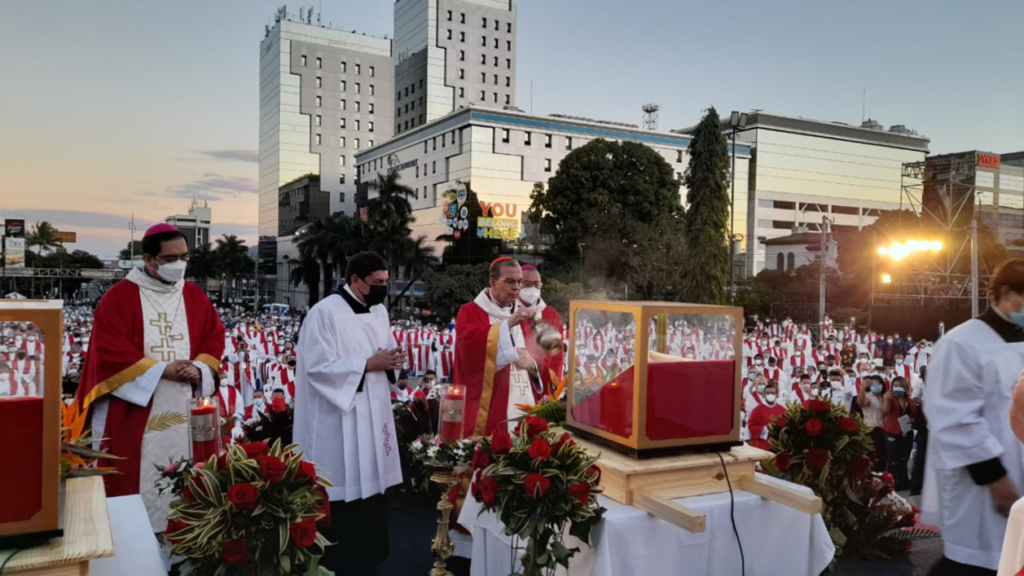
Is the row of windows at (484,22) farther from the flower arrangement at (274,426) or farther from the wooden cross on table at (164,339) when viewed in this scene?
the wooden cross on table at (164,339)

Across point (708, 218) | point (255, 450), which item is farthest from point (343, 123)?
point (255, 450)

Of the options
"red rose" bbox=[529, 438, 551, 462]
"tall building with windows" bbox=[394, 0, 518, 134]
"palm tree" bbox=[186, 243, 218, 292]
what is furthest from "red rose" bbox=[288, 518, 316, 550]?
"palm tree" bbox=[186, 243, 218, 292]

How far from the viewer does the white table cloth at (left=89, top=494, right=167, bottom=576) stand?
2250 mm

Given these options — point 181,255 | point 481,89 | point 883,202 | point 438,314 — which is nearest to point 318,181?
point 481,89

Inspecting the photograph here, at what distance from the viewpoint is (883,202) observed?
7962cm

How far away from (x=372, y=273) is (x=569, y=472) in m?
2.45

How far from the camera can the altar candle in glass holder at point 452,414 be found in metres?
4.02

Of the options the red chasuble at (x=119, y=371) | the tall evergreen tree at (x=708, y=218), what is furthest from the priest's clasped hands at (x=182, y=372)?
the tall evergreen tree at (x=708, y=218)

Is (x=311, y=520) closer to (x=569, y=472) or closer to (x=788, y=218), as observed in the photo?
(x=569, y=472)

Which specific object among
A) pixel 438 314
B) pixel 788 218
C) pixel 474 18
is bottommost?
pixel 438 314

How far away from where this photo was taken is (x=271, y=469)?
2738 mm

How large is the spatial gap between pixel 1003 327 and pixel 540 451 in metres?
2.47

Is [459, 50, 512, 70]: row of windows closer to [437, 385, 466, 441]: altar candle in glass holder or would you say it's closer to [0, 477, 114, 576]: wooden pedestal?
[437, 385, 466, 441]: altar candle in glass holder

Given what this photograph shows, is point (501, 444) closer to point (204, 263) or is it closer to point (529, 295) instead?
point (529, 295)
